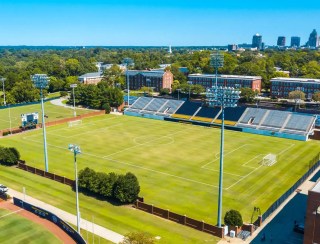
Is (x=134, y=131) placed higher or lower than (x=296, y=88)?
lower

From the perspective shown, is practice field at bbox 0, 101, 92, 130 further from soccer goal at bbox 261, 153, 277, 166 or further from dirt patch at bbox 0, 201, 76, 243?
soccer goal at bbox 261, 153, 277, 166

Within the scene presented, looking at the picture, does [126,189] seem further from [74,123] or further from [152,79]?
[152,79]

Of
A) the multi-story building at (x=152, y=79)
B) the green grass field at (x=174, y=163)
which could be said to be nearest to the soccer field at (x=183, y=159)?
the green grass field at (x=174, y=163)

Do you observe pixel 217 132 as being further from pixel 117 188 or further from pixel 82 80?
pixel 82 80

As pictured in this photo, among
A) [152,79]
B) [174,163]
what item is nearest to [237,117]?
[174,163]

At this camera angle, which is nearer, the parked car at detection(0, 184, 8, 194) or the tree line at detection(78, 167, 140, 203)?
the tree line at detection(78, 167, 140, 203)

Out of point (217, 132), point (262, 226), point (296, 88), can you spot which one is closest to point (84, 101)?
point (217, 132)

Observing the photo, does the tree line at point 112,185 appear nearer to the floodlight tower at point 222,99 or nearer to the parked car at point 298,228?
the floodlight tower at point 222,99

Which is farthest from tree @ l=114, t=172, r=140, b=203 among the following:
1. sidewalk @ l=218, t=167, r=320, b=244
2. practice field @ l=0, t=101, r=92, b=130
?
practice field @ l=0, t=101, r=92, b=130
